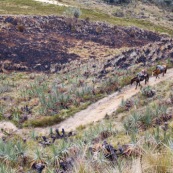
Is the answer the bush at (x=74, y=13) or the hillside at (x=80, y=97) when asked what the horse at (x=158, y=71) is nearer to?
the hillside at (x=80, y=97)

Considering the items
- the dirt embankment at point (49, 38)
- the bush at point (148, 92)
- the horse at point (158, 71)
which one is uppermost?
the horse at point (158, 71)

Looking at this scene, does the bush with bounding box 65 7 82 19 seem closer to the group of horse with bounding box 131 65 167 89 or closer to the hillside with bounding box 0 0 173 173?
the hillside with bounding box 0 0 173 173

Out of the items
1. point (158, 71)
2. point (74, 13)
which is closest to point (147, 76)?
point (158, 71)

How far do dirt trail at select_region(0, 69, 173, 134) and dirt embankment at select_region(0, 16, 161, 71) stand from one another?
15.9 m

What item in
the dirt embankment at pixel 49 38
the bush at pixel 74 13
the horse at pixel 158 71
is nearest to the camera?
the horse at pixel 158 71

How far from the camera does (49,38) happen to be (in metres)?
46.1

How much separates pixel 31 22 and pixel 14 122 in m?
31.1

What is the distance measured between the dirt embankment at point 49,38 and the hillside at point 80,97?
0.11m

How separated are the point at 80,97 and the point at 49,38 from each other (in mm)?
24806

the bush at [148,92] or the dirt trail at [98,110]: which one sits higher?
the bush at [148,92]

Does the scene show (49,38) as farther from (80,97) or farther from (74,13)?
(80,97)

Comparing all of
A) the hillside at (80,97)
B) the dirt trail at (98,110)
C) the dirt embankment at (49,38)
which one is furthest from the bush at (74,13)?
the dirt trail at (98,110)

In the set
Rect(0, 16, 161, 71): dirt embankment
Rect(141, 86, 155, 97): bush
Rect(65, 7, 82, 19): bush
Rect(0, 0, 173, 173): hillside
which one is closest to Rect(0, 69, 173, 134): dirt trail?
Rect(0, 0, 173, 173): hillside

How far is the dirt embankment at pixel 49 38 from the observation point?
39.0 m
